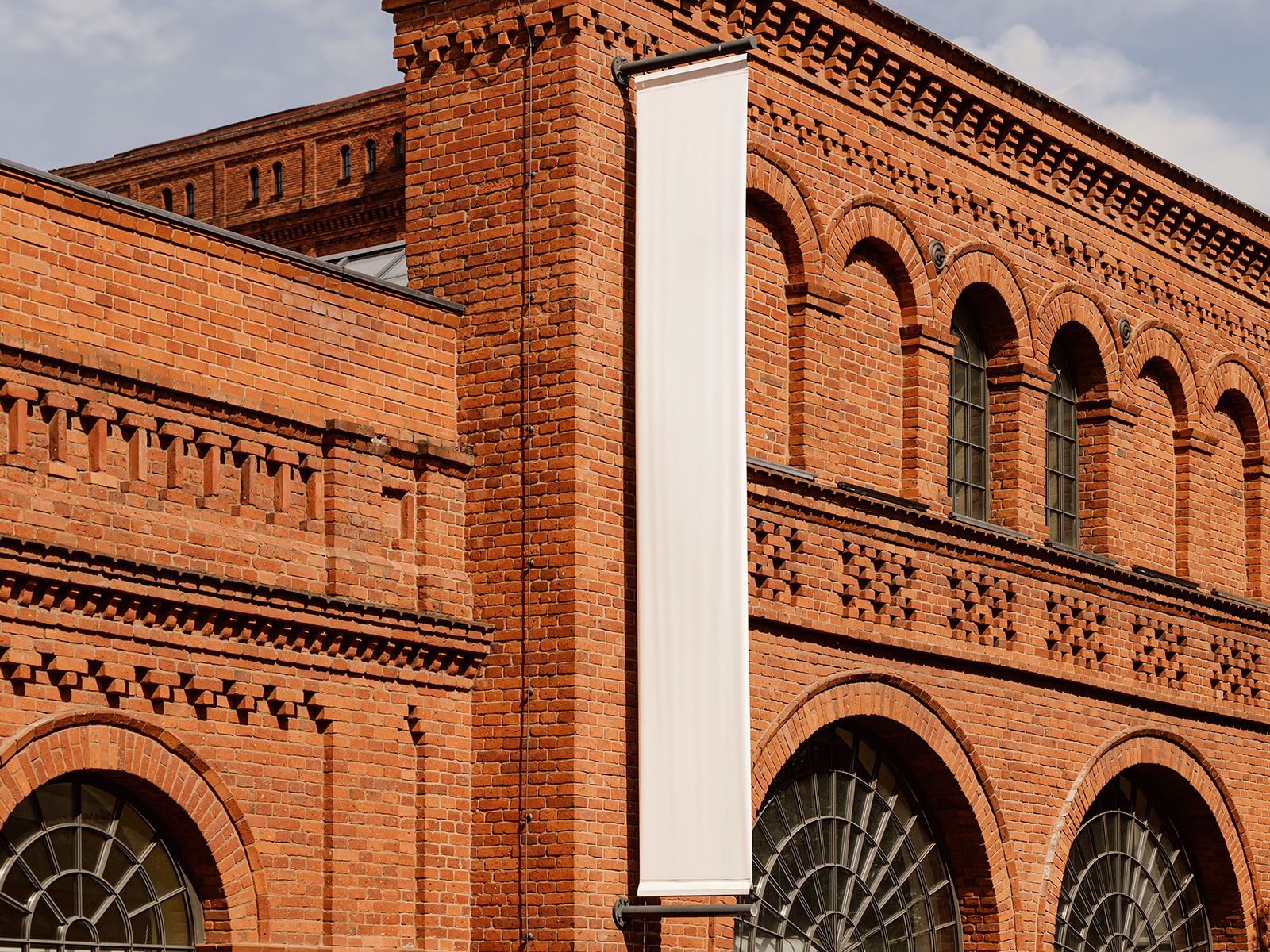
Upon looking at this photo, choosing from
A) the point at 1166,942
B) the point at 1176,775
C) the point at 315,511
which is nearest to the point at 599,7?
the point at 315,511

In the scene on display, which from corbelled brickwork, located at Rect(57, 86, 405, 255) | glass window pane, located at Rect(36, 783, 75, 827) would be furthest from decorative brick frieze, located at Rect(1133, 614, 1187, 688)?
glass window pane, located at Rect(36, 783, 75, 827)

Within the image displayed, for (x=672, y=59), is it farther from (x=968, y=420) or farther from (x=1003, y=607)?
(x=1003, y=607)

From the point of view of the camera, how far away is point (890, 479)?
17781mm

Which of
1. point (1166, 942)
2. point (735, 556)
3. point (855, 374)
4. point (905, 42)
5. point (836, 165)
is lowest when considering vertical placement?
point (1166, 942)

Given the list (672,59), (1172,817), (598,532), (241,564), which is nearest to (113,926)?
(241,564)

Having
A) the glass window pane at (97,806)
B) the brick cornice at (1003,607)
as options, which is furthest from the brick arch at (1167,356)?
the glass window pane at (97,806)

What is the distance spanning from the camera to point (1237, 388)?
22.8 m

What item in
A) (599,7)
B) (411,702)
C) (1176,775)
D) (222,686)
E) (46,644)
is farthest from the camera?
(1176,775)

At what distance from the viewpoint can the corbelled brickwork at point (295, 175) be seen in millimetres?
23234

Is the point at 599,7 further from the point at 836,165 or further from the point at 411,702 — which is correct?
the point at 411,702

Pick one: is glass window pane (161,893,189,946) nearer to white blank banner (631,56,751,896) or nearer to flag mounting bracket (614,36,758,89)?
white blank banner (631,56,751,896)

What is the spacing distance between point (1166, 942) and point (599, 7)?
1091 centimetres

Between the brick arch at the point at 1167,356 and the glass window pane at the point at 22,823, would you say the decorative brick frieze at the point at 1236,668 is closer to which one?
the brick arch at the point at 1167,356

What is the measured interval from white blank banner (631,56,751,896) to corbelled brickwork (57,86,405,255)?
8.34 meters
